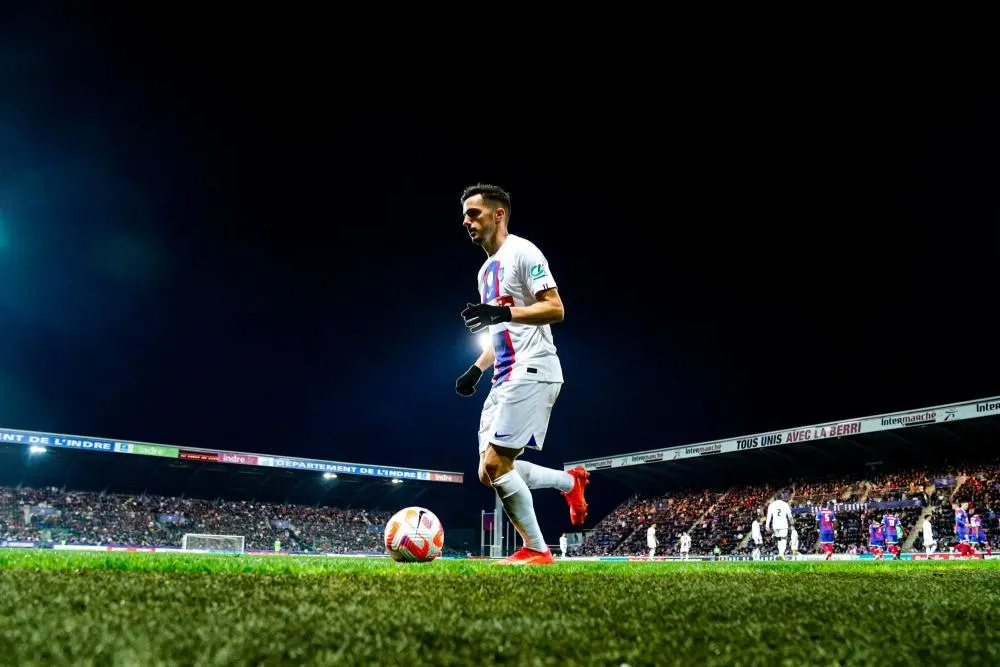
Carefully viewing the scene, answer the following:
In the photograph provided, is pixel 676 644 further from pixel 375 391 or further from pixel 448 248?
pixel 375 391

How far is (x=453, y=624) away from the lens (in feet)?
5.41

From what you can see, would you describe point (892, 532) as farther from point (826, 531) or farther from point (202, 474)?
point (202, 474)

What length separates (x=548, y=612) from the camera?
1.96 meters

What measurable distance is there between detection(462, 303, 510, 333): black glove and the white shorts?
2.27 ft

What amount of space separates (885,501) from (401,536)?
33560mm

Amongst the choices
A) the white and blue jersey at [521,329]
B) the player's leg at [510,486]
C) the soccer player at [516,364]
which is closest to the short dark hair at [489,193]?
the soccer player at [516,364]

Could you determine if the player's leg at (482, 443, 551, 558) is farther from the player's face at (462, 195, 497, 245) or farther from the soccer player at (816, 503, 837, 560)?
the soccer player at (816, 503, 837, 560)

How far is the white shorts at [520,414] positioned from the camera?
5.02 m

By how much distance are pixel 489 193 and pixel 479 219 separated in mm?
269

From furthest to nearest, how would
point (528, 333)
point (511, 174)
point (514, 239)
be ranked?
point (511, 174) < point (514, 239) < point (528, 333)

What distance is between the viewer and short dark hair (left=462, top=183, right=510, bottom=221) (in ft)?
19.0

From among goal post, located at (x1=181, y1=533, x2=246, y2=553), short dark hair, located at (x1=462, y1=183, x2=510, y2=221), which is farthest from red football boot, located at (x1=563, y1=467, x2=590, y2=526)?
goal post, located at (x1=181, y1=533, x2=246, y2=553)

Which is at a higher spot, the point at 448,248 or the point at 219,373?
the point at 448,248

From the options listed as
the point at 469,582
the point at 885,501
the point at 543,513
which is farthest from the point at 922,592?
the point at 543,513
